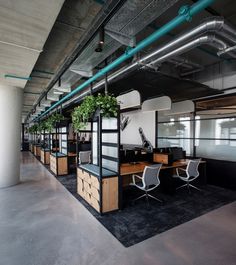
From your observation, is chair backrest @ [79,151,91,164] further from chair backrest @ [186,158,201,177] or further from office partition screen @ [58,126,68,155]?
chair backrest @ [186,158,201,177]

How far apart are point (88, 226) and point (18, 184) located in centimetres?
353

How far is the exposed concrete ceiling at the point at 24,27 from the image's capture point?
179cm

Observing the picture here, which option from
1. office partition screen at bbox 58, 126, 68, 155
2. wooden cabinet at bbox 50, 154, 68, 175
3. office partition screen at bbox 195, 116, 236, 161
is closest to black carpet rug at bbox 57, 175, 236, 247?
office partition screen at bbox 195, 116, 236, 161

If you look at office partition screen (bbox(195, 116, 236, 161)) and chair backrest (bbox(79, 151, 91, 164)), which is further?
chair backrest (bbox(79, 151, 91, 164))

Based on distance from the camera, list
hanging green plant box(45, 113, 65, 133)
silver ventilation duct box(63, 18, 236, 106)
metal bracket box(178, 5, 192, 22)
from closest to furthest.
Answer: metal bracket box(178, 5, 192, 22)
silver ventilation duct box(63, 18, 236, 106)
hanging green plant box(45, 113, 65, 133)

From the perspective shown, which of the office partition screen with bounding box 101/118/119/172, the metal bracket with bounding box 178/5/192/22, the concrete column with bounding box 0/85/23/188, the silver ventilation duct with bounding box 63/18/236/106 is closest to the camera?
the metal bracket with bounding box 178/5/192/22

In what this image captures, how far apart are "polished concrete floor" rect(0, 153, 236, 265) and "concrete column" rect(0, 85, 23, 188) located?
1.59 m

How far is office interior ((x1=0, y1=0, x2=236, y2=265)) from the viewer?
6.99ft

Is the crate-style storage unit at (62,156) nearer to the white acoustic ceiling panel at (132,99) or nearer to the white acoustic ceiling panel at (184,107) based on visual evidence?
the white acoustic ceiling panel at (132,99)

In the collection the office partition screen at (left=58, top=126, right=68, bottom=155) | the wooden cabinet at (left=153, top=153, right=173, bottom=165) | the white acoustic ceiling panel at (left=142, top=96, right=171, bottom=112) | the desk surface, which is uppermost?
the white acoustic ceiling panel at (left=142, top=96, right=171, bottom=112)

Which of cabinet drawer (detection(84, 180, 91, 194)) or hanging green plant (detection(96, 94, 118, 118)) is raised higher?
hanging green plant (detection(96, 94, 118, 118))

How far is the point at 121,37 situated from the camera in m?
2.36

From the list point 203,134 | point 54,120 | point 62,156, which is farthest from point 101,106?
point 203,134

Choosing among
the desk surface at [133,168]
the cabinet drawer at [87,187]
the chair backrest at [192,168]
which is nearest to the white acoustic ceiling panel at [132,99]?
the desk surface at [133,168]
